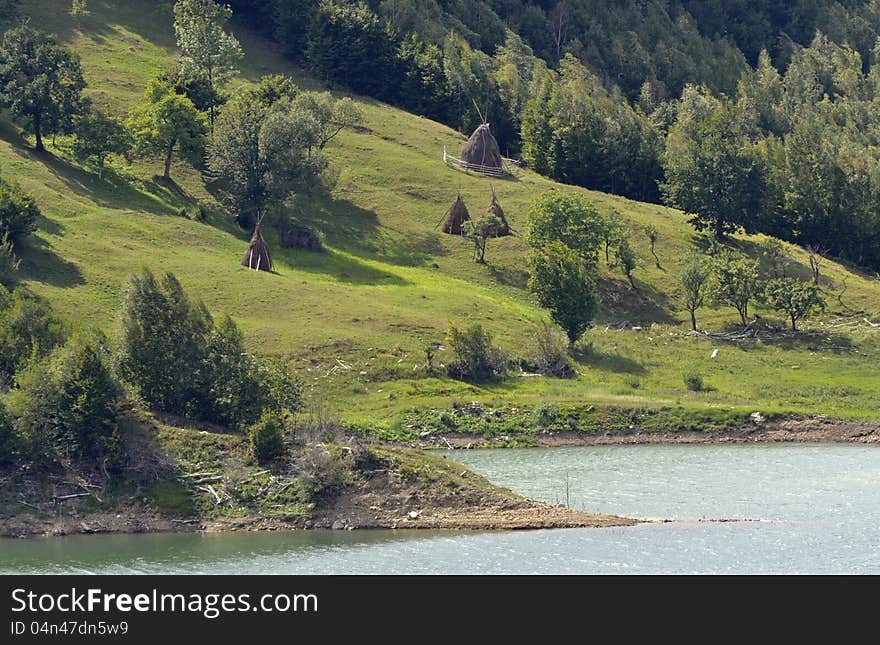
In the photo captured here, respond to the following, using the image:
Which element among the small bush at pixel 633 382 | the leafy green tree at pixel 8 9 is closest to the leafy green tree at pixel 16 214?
the small bush at pixel 633 382

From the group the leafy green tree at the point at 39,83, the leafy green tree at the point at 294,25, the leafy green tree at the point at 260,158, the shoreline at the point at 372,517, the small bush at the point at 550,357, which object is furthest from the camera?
the leafy green tree at the point at 294,25

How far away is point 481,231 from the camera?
118688mm

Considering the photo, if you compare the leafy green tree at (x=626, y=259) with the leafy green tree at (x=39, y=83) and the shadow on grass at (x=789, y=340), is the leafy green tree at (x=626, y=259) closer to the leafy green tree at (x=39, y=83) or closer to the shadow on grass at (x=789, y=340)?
the shadow on grass at (x=789, y=340)

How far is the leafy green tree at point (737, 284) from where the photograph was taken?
10850 cm

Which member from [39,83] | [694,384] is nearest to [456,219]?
[39,83]

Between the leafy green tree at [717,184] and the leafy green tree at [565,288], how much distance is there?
25.3 metres

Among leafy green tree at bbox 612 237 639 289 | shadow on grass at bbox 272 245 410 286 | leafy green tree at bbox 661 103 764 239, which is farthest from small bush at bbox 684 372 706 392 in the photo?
leafy green tree at bbox 661 103 764 239

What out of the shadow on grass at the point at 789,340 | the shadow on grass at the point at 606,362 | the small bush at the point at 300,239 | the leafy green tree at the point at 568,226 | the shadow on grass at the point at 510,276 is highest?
the leafy green tree at the point at 568,226

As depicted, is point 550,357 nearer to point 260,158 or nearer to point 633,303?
point 633,303

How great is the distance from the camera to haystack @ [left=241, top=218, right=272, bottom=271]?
10606 centimetres

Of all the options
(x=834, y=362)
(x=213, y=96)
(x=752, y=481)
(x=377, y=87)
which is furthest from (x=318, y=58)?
(x=752, y=481)

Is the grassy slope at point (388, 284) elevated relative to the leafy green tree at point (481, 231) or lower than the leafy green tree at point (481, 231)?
lower

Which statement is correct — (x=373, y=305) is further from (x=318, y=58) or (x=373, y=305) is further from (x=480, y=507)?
(x=318, y=58)

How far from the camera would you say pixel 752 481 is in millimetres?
70250
